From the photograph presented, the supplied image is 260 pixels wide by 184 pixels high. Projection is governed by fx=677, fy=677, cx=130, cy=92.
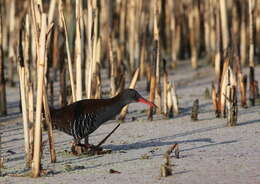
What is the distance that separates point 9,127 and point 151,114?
1.58 m

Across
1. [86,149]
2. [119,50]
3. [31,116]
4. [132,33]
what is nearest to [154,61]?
[86,149]

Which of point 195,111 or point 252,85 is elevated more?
point 252,85

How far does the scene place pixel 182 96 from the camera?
30.1 ft

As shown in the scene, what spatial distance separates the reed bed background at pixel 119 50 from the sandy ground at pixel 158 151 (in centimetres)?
21

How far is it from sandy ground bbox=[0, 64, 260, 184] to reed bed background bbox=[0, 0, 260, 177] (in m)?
0.21

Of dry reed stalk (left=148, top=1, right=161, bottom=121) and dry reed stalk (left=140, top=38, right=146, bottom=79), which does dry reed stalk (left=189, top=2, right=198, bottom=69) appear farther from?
dry reed stalk (left=148, top=1, right=161, bottom=121)

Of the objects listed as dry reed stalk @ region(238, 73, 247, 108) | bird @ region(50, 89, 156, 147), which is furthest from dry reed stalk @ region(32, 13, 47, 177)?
dry reed stalk @ region(238, 73, 247, 108)

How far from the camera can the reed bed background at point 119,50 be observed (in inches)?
206

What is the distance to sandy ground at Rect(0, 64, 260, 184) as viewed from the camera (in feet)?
16.2

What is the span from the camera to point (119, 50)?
9859 mm

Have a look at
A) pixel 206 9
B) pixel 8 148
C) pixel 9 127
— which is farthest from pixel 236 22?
pixel 8 148

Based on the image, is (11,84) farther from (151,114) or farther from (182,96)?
(151,114)

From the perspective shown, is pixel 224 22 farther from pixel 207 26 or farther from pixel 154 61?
pixel 207 26

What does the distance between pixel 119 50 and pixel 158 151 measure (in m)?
4.17
